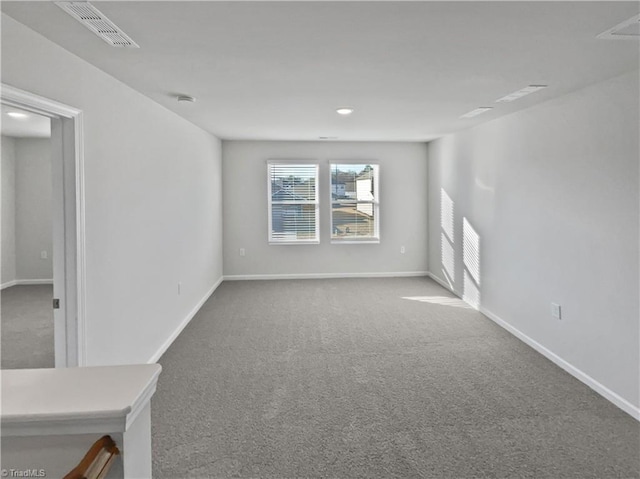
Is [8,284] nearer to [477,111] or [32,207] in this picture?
[32,207]

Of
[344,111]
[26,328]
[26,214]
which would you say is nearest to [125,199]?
[344,111]

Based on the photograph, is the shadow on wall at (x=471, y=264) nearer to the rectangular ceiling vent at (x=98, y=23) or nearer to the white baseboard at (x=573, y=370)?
the white baseboard at (x=573, y=370)

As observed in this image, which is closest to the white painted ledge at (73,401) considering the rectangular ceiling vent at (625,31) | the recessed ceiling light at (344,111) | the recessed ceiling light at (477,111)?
the rectangular ceiling vent at (625,31)

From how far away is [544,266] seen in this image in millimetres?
3752

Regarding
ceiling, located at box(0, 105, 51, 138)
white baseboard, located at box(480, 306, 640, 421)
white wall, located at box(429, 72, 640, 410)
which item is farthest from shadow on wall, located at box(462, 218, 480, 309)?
ceiling, located at box(0, 105, 51, 138)

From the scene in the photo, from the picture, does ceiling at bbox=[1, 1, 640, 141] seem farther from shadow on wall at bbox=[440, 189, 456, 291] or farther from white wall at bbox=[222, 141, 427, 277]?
white wall at bbox=[222, 141, 427, 277]

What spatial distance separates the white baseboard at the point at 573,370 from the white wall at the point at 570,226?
0.03 metres

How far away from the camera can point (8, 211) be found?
6.59 metres

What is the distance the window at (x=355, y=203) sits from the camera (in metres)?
7.20

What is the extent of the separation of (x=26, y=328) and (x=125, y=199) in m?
2.60

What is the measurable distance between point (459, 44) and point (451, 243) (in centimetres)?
422

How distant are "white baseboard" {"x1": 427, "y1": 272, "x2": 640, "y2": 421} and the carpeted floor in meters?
0.06

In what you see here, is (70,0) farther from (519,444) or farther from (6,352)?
(6,352)

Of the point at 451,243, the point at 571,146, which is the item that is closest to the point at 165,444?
the point at 571,146
